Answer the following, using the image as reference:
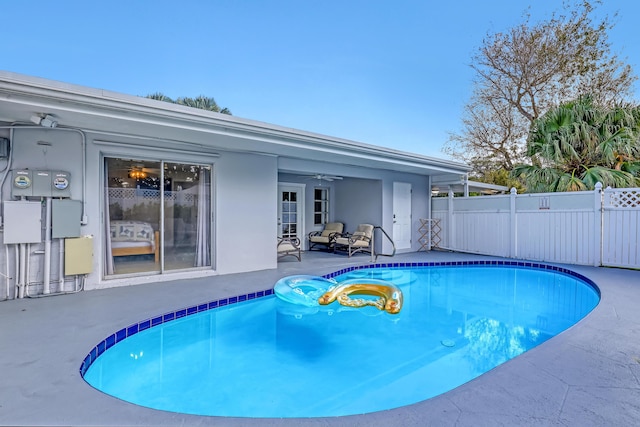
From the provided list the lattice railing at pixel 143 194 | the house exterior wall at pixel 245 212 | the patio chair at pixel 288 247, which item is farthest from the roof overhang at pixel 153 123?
the patio chair at pixel 288 247

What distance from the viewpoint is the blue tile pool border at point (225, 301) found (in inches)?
123

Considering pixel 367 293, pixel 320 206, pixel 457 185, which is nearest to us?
pixel 367 293

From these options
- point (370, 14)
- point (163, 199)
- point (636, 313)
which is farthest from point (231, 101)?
point (636, 313)

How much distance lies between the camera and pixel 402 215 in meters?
10.1

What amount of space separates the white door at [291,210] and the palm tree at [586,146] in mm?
6932

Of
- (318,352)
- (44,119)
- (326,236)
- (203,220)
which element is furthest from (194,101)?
(318,352)

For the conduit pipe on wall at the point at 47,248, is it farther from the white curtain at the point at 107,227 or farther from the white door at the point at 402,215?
the white door at the point at 402,215

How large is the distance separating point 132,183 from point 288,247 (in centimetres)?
424

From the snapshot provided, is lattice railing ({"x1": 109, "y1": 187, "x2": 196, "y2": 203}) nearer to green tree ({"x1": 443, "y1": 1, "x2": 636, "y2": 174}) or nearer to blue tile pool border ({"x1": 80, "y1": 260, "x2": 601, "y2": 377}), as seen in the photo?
blue tile pool border ({"x1": 80, "y1": 260, "x2": 601, "y2": 377})

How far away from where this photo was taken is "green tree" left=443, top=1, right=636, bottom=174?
41.0ft

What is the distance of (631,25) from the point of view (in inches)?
455

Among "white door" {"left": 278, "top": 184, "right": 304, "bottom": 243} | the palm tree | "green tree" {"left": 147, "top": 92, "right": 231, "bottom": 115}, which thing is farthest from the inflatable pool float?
"green tree" {"left": 147, "top": 92, "right": 231, "bottom": 115}

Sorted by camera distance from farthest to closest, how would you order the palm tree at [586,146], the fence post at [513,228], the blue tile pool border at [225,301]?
the fence post at [513,228]
the palm tree at [586,146]
the blue tile pool border at [225,301]

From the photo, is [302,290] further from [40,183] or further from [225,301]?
[40,183]
